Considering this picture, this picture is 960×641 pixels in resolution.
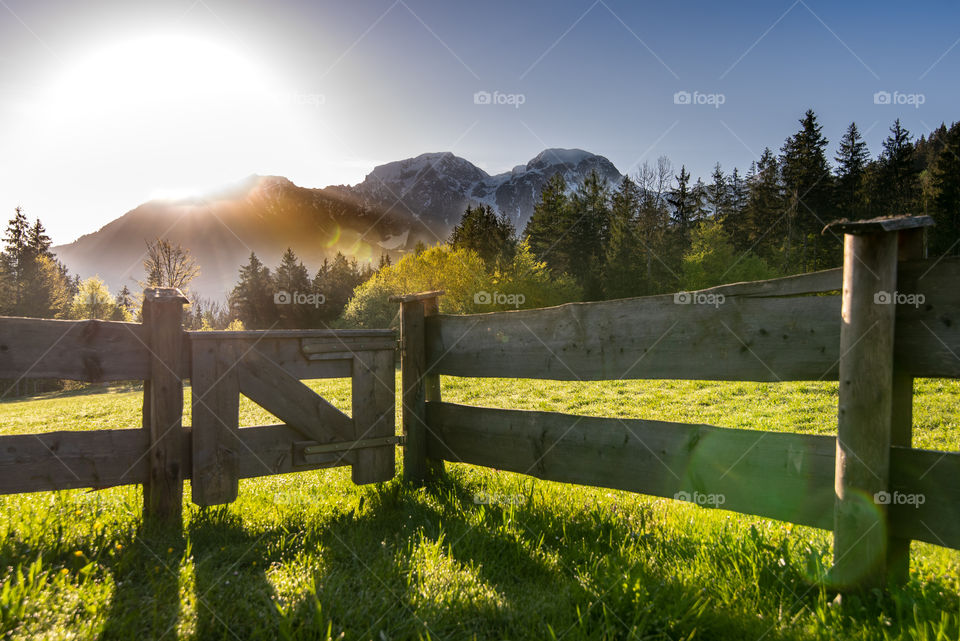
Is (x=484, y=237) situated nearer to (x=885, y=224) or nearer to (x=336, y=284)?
(x=336, y=284)

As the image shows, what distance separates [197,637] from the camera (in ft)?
8.13

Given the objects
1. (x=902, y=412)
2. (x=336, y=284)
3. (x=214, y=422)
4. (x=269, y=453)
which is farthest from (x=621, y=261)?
(x=902, y=412)

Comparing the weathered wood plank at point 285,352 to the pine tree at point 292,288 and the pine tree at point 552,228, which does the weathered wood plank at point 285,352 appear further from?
the pine tree at point 292,288

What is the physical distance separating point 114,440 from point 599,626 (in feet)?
12.4

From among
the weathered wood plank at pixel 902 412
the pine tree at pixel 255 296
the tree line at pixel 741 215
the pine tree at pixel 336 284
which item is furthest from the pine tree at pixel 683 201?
the weathered wood plank at pixel 902 412

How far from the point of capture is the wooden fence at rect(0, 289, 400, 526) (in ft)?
12.4

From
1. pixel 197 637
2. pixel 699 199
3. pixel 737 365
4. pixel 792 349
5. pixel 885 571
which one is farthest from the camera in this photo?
pixel 699 199

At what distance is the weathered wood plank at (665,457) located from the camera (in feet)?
9.80

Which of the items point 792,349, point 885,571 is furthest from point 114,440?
point 885,571

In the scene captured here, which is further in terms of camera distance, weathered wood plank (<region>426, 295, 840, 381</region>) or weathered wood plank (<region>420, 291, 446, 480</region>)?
weathered wood plank (<region>420, 291, 446, 480</region>)

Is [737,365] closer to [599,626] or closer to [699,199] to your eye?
[599,626]

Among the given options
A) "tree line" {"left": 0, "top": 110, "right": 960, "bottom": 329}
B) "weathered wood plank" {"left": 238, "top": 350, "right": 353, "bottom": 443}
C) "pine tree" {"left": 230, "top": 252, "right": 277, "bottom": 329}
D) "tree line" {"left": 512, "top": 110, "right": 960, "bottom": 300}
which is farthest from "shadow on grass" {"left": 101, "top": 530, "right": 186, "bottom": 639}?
"pine tree" {"left": 230, "top": 252, "right": 277, "bottom": 329}

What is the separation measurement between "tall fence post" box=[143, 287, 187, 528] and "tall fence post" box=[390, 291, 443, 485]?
1910 millimetres

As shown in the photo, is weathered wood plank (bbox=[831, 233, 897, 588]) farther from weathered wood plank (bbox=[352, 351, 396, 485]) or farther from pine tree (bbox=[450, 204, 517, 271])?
pine tree (bbox=[450, 204, 517, 271])
